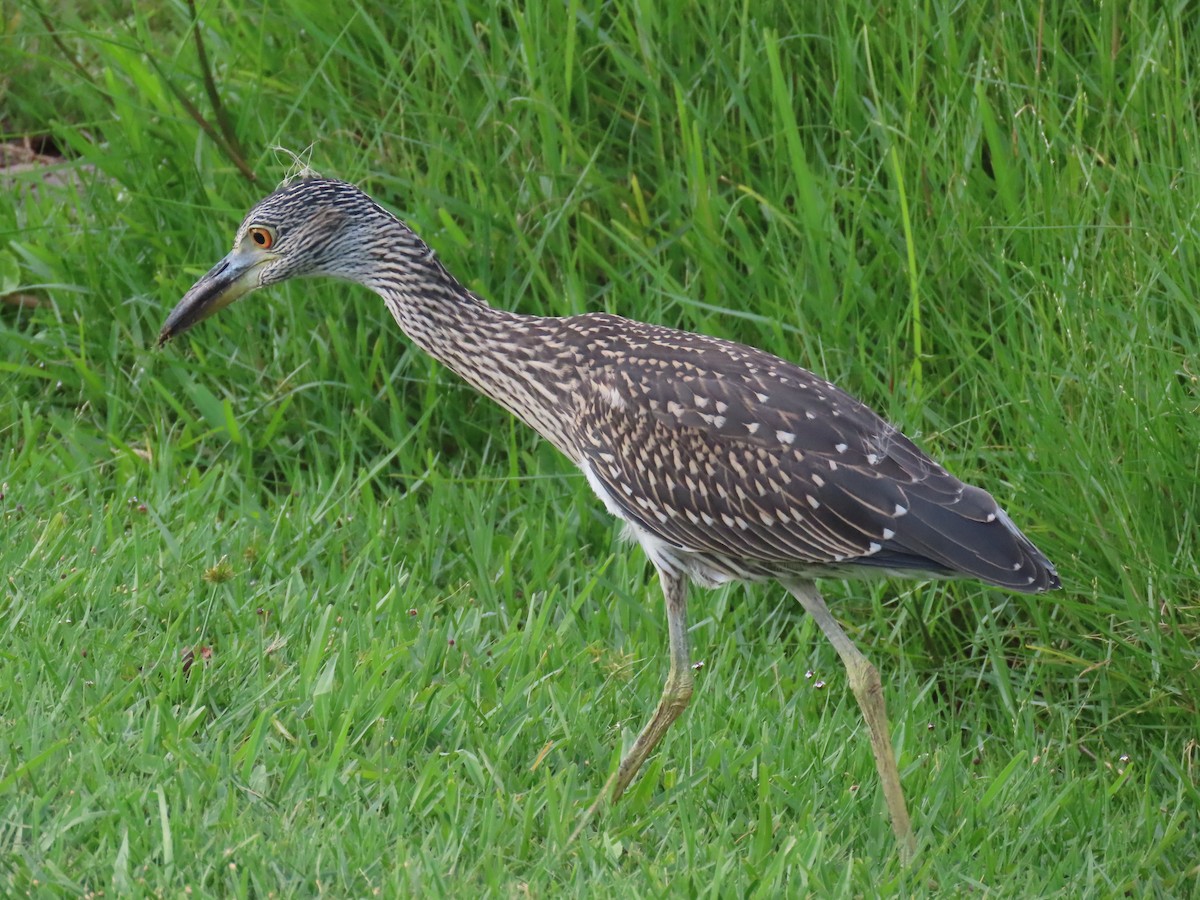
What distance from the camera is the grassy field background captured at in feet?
14.4

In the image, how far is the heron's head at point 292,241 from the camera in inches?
217

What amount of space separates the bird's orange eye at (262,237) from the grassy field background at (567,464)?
1.05 m

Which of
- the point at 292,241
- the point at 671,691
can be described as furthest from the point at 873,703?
the point at 292,241

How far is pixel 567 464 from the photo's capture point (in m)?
6.57

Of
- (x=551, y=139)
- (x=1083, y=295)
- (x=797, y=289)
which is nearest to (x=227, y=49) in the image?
(x=551, y=139)

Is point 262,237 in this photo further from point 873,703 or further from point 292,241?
point 873,703

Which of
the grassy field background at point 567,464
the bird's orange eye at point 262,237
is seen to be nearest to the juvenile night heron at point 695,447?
the bird's orange eye at point 262,237

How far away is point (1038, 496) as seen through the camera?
5.30 meters

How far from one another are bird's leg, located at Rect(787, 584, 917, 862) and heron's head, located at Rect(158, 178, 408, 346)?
190cm

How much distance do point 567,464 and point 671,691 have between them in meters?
1.77

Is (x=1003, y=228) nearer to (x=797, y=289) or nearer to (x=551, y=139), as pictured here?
(x=797, y=289)

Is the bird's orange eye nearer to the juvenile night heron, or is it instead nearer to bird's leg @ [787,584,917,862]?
the juvenile night heron

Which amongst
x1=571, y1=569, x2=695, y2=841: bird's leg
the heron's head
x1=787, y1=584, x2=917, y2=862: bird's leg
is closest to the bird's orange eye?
the heron's head

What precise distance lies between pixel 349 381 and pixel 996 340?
8.38 feet
